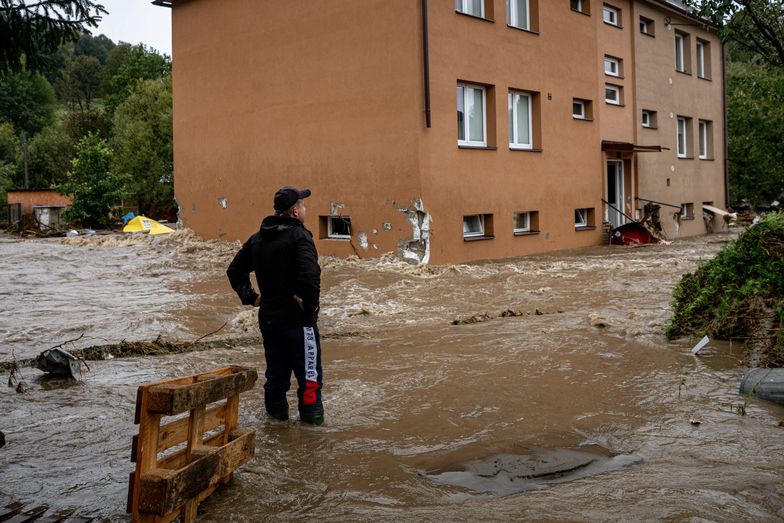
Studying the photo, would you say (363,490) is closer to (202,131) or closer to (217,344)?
(217,344)

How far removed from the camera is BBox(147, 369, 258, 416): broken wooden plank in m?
4.02

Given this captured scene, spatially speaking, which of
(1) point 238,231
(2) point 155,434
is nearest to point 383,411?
(2) point 155,434

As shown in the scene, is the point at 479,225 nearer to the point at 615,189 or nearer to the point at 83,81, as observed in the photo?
the point at 615,189

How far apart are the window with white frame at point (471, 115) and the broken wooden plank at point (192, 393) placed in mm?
13001

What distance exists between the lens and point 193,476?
414 centimetres

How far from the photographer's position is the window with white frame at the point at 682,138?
91.9ft

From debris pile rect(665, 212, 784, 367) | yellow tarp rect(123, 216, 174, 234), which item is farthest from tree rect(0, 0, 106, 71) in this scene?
yellow tarp rect(123, 216, 174, 234)

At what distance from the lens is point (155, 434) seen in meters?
4.04

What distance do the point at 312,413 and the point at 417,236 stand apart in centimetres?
1023

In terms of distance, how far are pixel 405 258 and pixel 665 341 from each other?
7951 millimetres

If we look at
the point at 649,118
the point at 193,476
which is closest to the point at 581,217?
the point at 649,118

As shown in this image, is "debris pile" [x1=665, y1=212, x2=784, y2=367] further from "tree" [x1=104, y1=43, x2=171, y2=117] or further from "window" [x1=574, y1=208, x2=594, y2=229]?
"tree" [x1=104, y1=43, x2=171, y2=117]

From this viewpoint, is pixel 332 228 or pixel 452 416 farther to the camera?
pixel 332 228

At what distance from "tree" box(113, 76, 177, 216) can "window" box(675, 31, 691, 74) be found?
959 inches
